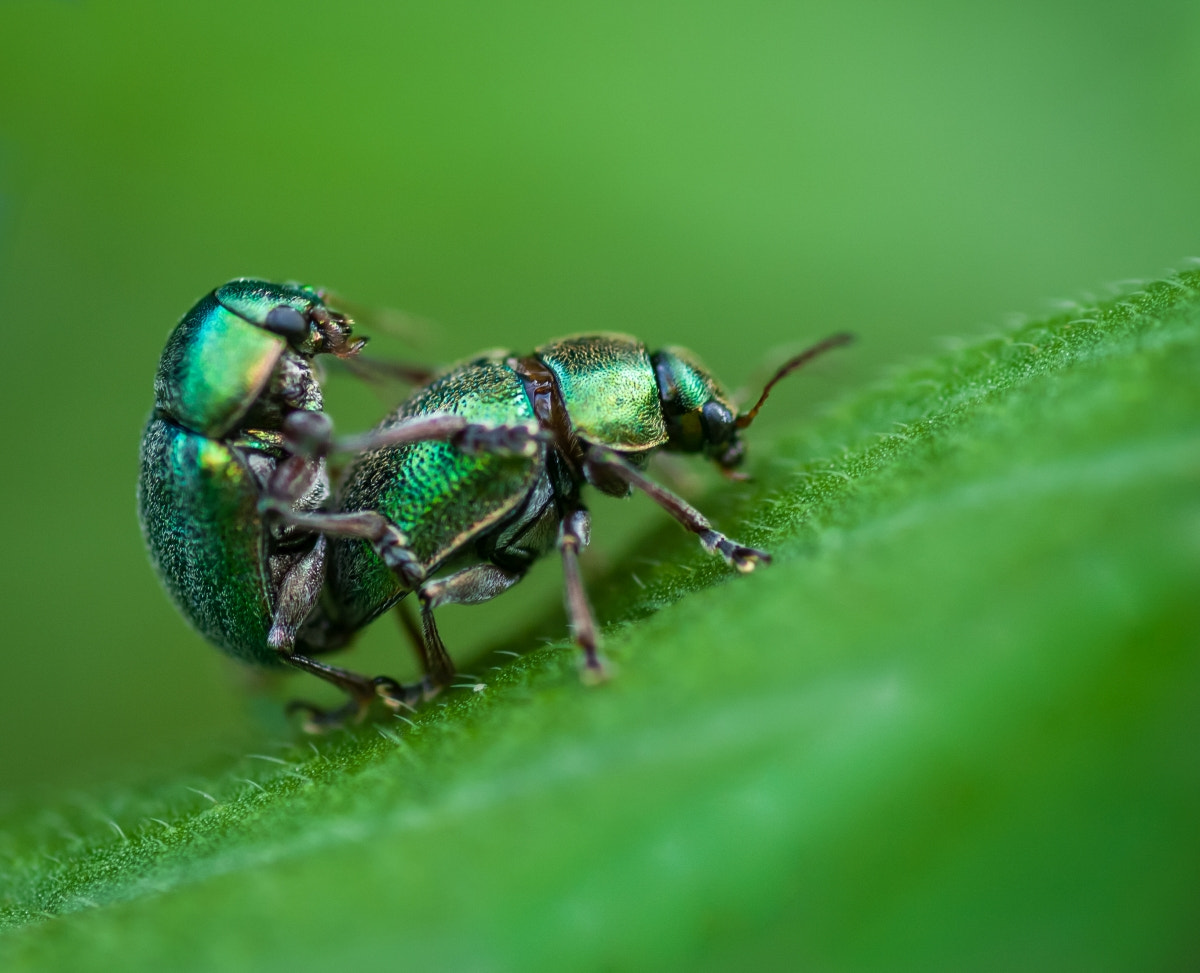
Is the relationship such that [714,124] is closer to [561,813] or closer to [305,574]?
[305,574]

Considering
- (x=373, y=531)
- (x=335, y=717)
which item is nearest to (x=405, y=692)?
(x=335, y=717)

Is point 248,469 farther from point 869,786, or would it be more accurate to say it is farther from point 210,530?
point 869,786

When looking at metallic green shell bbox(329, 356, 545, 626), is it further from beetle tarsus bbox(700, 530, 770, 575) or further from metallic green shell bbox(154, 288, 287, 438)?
beetle tarsus bbox(700, 530, 770, 575)

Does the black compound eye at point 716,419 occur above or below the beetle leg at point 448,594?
above

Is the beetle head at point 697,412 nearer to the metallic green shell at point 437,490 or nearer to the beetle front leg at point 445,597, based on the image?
the metallic green shell at point 437,490

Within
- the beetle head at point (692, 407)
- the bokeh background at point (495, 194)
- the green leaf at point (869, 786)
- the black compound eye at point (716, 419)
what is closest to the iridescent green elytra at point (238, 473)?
the beetle head at point (692, 407)
